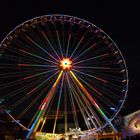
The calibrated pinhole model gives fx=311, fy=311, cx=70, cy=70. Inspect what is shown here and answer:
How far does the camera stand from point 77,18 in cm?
2459

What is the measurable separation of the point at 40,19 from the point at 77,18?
2.96m

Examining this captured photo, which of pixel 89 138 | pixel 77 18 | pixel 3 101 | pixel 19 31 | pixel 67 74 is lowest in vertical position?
pixel 89 138

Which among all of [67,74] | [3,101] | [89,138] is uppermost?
[67,74]

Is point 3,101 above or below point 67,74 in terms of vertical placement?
below

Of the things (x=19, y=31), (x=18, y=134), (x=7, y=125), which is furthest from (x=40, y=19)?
(x=18, y=134)

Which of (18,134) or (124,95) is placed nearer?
(124,95)

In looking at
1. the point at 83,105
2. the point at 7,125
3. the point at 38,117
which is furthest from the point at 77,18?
the point at 7,125

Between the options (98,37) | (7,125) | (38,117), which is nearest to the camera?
(38,117)

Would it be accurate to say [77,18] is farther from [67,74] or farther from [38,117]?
[38,117]

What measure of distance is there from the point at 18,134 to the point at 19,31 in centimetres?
1425

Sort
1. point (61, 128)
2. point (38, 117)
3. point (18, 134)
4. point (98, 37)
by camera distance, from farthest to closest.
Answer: point (61, 128) → point (18, 134) → point (98, 37) → point (38, 117)

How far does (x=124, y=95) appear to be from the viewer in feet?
77.2

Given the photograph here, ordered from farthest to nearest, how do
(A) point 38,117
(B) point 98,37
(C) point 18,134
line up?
(C) point 18,134 < (B) point 98,37 < (A) point 38,117

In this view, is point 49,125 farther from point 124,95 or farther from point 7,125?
point 124,95
